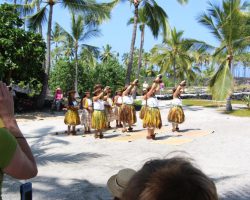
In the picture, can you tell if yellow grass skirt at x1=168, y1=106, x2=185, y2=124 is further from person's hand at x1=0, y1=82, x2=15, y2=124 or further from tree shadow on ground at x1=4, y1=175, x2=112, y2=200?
person's hand at x1=0, y1=82, x2=15, y2=124

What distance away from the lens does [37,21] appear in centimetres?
2214

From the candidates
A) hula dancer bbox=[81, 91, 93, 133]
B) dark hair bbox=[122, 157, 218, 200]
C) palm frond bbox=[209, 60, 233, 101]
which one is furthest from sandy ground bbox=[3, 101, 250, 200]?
palm frond bbox=[209, 60, 233, 101]

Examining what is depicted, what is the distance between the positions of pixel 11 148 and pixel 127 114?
11.6m

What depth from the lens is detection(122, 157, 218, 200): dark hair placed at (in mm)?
1207

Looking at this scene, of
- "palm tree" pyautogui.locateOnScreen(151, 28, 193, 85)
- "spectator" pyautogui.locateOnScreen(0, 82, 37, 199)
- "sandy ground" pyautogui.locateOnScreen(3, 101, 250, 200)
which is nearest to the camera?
"spectator" pyautogui.locateOnScreen(0, 82, 37, 199)

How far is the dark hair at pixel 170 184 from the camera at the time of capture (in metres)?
1.21

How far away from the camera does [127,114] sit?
13.5 m

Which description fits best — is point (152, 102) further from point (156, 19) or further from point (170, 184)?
point (156, 19)

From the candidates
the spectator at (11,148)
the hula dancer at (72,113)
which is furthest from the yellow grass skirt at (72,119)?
the spectator at (11,148)

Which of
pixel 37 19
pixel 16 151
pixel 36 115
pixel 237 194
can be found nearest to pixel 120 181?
pixel 16 151

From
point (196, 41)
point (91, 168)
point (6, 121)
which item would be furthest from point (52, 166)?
point (196, 41)

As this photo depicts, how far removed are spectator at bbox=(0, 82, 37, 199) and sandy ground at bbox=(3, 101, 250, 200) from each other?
1342mm

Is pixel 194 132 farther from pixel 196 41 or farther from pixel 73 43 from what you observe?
pixel 73 43

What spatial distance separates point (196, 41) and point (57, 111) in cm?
792
